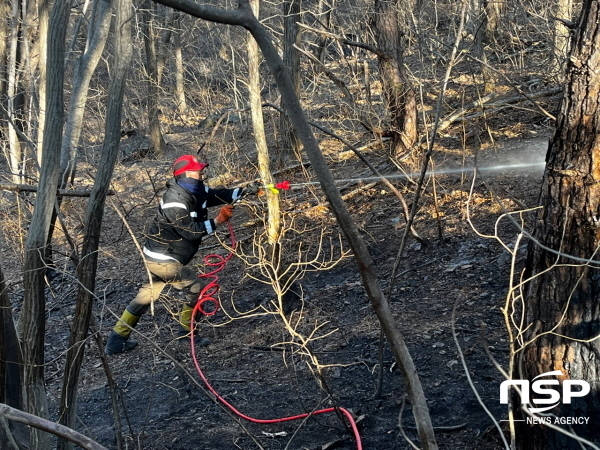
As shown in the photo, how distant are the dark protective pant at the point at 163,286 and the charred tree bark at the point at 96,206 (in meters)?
2.38

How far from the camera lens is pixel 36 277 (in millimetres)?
4199

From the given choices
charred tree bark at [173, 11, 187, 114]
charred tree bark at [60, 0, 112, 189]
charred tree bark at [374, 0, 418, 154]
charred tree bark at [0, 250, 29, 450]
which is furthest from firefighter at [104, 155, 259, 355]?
charred tree bark at [173, 11, 187, 114]

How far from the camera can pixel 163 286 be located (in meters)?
6.96

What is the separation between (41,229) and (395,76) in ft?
23.8

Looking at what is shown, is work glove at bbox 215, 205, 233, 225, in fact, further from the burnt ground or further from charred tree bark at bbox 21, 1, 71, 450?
charred tree bark at bbox 21, 1, 71, 450

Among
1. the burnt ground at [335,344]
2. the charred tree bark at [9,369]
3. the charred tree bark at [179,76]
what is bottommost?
the burnt ground at [335,344]

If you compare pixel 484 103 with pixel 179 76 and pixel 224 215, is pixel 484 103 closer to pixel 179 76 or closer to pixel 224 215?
pixel 224 215

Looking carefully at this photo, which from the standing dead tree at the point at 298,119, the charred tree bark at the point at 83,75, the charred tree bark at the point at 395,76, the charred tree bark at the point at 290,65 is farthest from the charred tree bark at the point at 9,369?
the charred tree bark at the point at 290,65

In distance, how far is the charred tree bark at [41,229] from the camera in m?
4.17

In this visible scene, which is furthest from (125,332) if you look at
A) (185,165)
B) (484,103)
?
(484,103)

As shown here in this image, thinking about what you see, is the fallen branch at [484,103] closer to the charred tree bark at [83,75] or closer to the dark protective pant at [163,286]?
the dark protective pant at [163,286]

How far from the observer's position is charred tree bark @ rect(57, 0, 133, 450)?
4.16 metres

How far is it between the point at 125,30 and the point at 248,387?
336cm

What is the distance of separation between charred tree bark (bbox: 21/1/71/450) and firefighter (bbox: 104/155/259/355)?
2453 mm
